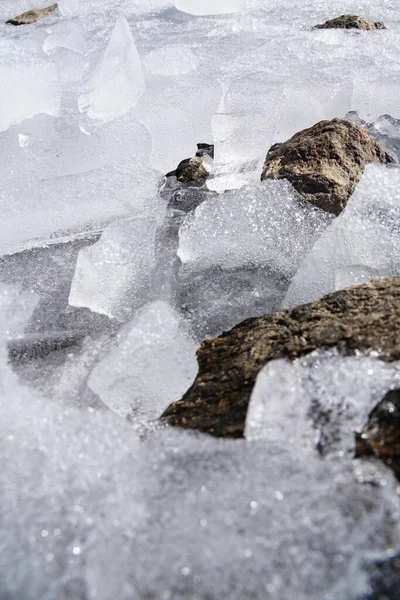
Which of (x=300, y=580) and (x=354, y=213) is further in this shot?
(x=354, y=213)

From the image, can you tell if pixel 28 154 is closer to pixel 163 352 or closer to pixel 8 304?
pixel 8 304

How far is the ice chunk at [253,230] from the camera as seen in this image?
1.82 meters

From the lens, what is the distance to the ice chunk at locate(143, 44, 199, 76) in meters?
3.04

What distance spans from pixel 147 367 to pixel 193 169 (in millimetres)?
1193

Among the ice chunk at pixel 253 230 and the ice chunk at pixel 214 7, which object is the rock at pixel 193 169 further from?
the ice chunk at pixel 214 7

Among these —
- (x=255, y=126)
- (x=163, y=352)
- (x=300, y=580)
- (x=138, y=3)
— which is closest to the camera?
(x=300, y=580)

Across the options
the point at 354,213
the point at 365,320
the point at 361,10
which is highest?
the point at 365,320

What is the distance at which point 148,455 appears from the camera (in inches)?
44.2

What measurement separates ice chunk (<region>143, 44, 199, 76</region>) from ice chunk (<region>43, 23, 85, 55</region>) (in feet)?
2.28

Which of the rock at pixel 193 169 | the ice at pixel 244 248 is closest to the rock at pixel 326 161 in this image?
the ice at pixel 244 248

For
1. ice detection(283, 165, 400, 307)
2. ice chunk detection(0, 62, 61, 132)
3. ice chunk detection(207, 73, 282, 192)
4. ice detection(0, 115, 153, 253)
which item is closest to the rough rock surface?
ice chunk detection(0, 62, 61, 132)

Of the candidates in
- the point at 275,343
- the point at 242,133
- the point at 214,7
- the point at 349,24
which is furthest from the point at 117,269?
the point at 214,7

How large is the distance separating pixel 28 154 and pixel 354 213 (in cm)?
142

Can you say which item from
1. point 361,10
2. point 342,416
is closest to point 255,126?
point 342,416
